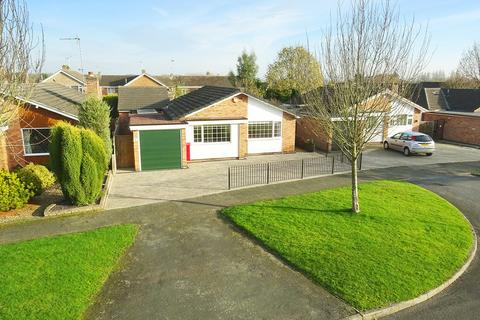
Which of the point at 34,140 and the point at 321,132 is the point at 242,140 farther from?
the point at 34,140

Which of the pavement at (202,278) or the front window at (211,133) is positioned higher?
the front window at (211,133)

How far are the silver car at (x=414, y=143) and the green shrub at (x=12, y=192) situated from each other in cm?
2211

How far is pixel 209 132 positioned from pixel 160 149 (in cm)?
344

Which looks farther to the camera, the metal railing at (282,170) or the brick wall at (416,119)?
the brick wall at (416,119)

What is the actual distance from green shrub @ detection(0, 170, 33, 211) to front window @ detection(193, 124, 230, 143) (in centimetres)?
989

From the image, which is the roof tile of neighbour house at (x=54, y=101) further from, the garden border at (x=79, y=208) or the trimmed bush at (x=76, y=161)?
the garden border at (x=79, y=208)

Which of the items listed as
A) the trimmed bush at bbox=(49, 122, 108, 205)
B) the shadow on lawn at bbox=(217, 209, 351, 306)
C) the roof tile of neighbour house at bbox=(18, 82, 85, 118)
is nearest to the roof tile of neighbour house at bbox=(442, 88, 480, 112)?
the shadow on lawn at bbox=(217, 209, 351, 306)

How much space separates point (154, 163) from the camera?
18672 mm

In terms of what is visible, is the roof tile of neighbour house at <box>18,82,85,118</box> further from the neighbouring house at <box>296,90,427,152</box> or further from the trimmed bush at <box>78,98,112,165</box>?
the neighbouring house at <box>296,90,427,152</box>

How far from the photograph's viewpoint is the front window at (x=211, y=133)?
67.5 feet

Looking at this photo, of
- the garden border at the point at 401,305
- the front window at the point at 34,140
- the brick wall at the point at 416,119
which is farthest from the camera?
the brick wall at the point at 416,119

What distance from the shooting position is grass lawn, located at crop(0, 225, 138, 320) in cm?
677

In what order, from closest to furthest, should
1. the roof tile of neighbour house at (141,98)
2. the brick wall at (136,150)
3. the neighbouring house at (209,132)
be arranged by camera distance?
1. the brick wall at (136,150)
2. the neighbouring house at (209,132)
3. the roof tile of neighbour house at (141,98)

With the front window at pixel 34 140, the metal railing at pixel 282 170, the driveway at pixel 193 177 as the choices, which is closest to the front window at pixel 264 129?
the driveway at pixel 193 177
